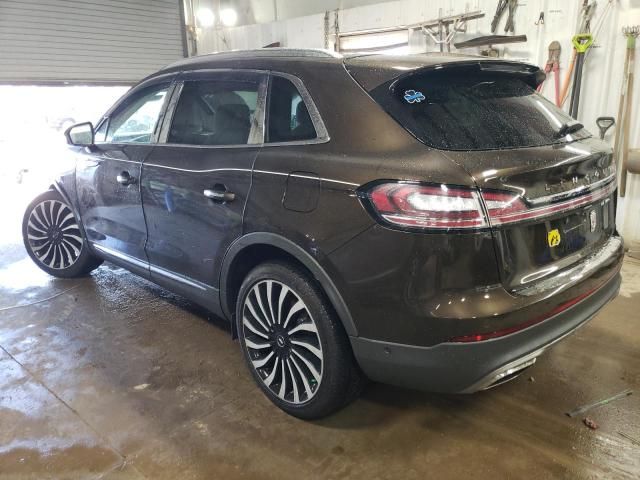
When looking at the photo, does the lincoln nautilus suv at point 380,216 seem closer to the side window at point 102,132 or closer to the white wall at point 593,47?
the side window at point 102,132

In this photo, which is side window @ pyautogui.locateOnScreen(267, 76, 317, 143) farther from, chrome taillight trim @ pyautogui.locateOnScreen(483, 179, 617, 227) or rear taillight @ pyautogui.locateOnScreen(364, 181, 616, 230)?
chrome taillight trim @ pyautogui.locateOnScreen(483, 179, 617, 227)

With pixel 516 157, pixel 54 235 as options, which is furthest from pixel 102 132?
pixel 516 157

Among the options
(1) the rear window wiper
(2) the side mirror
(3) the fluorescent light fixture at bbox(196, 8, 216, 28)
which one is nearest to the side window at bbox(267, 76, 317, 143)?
(1) the rear window wiper

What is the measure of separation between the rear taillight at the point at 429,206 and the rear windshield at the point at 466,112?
0.20 metres

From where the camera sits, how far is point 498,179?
160 cm

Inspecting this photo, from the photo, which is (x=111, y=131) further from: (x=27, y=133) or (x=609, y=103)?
(x=27, y=133)

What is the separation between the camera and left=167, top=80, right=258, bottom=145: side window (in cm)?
234

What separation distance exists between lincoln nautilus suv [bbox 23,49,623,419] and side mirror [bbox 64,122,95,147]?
3.10 ft

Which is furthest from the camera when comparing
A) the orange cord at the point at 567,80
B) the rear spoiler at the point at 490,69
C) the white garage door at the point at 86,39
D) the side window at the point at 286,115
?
the white garage door at the point at 86,39

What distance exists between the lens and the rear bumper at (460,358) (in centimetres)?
167

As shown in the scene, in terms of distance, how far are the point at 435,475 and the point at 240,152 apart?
1.59 metres

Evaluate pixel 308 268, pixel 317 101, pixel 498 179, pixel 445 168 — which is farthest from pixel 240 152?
pixel 498 179

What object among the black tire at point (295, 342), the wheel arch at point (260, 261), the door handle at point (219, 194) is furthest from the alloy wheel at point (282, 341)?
the door handle at point (219, 194)

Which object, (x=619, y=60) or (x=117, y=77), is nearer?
(x=619, y=60)
